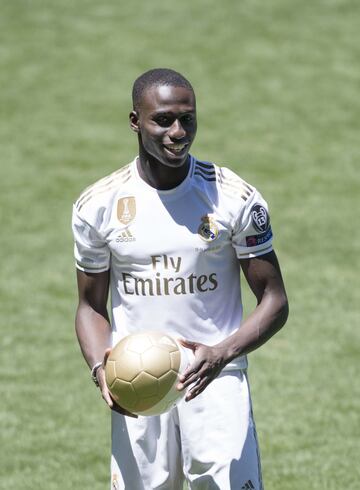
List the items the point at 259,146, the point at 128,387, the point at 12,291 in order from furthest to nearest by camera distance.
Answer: the point at 259,146, the point at 12,291, the point at 128,387

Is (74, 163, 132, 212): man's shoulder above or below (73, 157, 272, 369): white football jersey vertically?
above

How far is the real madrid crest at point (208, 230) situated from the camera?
18.2 feet

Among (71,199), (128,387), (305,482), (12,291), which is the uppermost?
(71,199)

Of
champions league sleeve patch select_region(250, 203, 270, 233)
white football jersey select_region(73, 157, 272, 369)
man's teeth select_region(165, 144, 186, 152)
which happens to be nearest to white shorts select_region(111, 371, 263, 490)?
white football jersey select_region(73, 157, 272, 369)

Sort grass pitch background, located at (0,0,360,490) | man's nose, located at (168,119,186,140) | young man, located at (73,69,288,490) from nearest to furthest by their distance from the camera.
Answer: man's nose, located at (168,119,186,140), young man, located at (73,69,288,490), grass pitch background, located at (0,0,360,490)

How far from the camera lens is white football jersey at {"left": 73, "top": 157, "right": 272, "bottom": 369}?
557cm

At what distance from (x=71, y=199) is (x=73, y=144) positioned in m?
1.75

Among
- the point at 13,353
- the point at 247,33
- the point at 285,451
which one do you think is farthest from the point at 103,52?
the point at 285,451

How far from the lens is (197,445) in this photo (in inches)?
223

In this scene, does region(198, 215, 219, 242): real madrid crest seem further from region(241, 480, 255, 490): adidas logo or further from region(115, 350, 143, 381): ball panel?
region(241, 480, 255, 490): adidas logo

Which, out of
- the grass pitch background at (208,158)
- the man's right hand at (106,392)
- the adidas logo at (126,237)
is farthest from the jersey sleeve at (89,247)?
the grass pitch background at (208,158)

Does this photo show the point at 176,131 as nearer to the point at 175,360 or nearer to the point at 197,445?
the point at 175,360

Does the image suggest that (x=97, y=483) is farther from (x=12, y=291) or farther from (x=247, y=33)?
(x=247, y=33)

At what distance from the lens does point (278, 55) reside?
17719 millimetres
